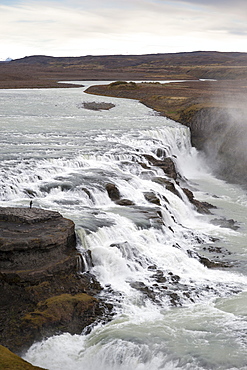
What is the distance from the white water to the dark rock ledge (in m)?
0.40

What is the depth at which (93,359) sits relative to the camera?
10.6 metres

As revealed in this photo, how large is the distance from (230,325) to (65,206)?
25.8 feet

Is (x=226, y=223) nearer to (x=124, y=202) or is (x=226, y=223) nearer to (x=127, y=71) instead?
(x=124, y=202)

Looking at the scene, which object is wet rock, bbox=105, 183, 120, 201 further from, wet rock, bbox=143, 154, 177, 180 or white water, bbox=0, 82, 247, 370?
wet rock, bbox=143, 154, 177, 180

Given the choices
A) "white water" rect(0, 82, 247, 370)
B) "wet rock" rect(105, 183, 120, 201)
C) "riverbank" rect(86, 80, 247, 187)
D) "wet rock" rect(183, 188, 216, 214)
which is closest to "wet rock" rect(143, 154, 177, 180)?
"white water" rect(0, 82, 247, 370)

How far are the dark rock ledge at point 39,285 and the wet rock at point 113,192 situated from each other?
5.74 m

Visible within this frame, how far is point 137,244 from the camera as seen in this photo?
15.7m

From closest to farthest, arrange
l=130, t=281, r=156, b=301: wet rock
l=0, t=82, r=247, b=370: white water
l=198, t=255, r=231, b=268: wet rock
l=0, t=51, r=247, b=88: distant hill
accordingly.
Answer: l=0, t=82, r=247, b=370: white water
l=130, t=281, r=156, b=301: wet rock
l=198, t=255, r=231, b=268: wet rock
l=0, t=51, r=247, b=88: distant hill

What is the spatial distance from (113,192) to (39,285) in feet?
27.1

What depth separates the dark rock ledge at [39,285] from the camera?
1127 cm

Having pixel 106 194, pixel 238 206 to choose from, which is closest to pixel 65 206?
pixel 106 194

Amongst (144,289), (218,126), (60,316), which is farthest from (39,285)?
(218,126)

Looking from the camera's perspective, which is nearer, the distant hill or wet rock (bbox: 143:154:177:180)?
wet rock (bbox: 143:154:177:180)

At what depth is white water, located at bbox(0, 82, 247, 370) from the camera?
10.7m
